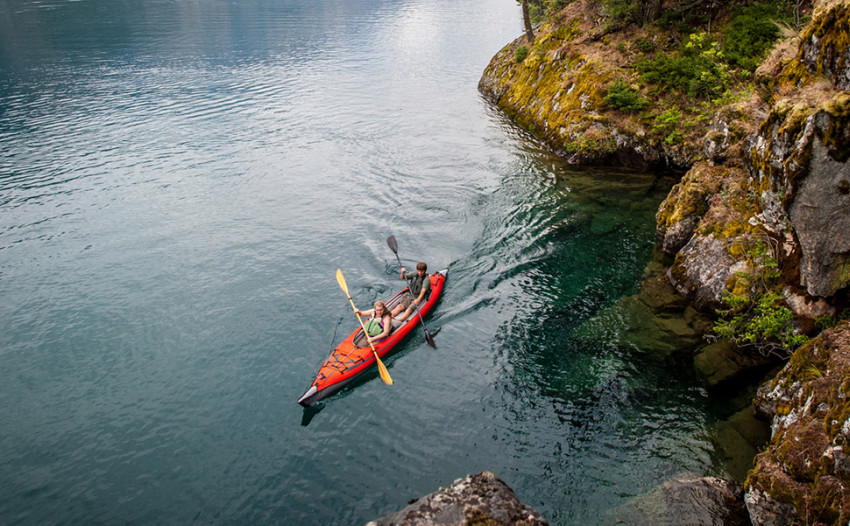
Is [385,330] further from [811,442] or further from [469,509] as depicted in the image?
[811,442]

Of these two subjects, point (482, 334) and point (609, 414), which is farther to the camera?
point (482, 334)

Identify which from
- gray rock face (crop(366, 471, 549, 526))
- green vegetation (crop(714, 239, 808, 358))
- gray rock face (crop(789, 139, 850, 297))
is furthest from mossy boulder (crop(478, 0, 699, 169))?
gray rock face (crop(366, 471, 549, 526))

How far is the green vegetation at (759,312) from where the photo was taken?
11.9 metres

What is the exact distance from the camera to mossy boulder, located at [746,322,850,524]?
7.70 metres

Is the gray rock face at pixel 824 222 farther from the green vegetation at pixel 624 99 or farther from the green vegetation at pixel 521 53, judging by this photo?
the green vegetation at pixel 521 53

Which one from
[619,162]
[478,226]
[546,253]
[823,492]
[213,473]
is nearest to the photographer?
[823,492]

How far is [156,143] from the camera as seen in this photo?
2978 cm

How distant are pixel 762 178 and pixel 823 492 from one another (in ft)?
27.3

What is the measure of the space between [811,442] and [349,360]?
409 inches

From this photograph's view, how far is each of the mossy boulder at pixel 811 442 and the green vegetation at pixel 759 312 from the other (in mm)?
1419

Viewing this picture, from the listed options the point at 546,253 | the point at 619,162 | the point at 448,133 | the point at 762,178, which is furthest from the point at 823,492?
the point at 448,133

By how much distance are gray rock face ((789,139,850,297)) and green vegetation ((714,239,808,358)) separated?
3.18 feet

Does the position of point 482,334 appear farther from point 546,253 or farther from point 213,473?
point 213,473

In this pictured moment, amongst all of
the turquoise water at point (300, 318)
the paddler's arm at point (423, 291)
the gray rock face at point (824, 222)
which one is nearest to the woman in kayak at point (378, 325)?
the turquoise water at point (300, 318)
